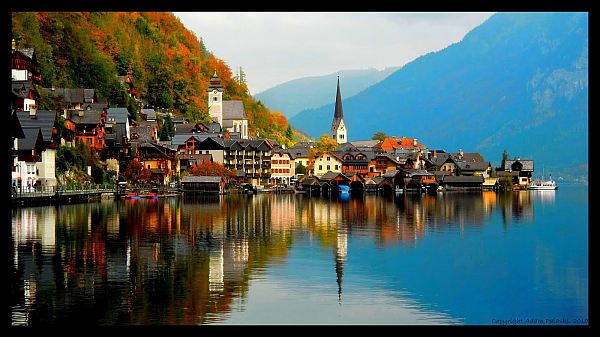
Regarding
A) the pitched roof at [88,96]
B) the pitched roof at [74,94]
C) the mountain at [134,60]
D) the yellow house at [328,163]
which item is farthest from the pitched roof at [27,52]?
the yellow house at [328,163]

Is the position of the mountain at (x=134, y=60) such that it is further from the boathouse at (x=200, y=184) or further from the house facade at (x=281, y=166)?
the house facade at (x=281, y=166)

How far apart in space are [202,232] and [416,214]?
51.9 ft

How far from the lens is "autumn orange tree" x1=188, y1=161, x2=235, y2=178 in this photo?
7112 cm

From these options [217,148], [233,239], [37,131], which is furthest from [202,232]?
[217,148]

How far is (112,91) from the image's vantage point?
75375 millimetres

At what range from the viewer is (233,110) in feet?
338

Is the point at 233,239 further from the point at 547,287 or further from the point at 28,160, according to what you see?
the point at 28,160

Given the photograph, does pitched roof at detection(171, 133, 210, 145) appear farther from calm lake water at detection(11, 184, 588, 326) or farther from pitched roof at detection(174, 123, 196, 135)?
calm lake water at detection(11, 184, 588, 326)

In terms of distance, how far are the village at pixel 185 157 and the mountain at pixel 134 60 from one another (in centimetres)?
280

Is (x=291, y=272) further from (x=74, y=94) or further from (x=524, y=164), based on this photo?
(x=524, y=164)

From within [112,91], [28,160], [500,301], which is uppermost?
[112,91]

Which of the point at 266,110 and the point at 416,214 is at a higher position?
the point at 266,110

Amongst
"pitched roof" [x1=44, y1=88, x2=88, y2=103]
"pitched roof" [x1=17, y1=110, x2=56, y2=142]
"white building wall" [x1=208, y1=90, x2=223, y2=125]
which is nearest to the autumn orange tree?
"pitched roof" [x1=44, y1=88, x2=88, y2=103]

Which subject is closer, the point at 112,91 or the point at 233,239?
the point at 233,239
